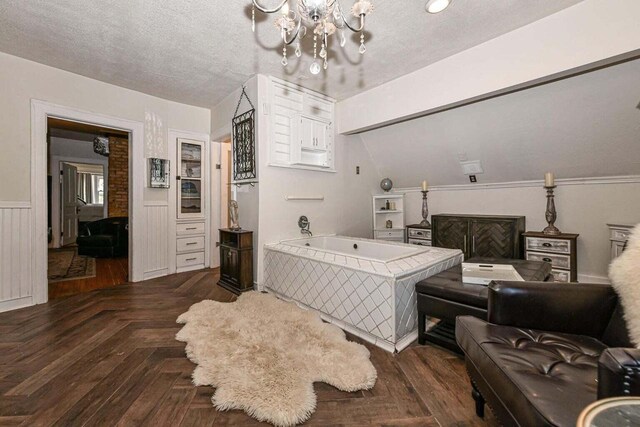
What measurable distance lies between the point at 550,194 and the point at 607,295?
2285mm

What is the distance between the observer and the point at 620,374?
2.34ft

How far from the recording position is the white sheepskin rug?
53.1 inches

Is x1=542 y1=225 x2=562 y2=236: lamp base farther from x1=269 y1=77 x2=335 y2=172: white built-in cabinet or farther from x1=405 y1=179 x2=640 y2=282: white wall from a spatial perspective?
x1=269 y1=77 x2=335 y2=172: white built-in cabinet

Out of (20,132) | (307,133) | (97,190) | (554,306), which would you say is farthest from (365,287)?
(97,190)

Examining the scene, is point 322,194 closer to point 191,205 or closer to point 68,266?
point 191,205

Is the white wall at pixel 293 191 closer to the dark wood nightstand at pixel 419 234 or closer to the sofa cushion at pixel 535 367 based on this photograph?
the dark wood nightstand at pixel 419 234

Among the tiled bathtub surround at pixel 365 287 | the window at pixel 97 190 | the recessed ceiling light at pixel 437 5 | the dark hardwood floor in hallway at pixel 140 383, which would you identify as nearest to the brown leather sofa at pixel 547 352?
the dark hardwood floor in hallway at pixel 140 383

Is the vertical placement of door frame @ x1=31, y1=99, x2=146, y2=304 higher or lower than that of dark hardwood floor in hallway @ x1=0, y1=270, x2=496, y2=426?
higher

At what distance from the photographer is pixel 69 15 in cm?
204

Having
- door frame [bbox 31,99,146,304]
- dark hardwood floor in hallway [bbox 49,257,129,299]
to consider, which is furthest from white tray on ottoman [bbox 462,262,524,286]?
door frame [bbox 31,99,146,304]

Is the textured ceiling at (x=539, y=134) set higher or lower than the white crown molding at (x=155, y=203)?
higher

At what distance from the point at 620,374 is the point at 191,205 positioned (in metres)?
4.36

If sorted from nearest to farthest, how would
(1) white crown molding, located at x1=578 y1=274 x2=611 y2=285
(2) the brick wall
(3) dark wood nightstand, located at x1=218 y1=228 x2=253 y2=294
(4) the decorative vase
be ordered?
(1) white crown molding, located at x1=578 y1=274 x2=611 y2=285
(3) dark wood nightstand, located at x1=218 y1=228 x2=253 y2=294
(4) the decorative vase
(2) the brick wall

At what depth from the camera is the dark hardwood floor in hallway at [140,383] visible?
4.17 feet
